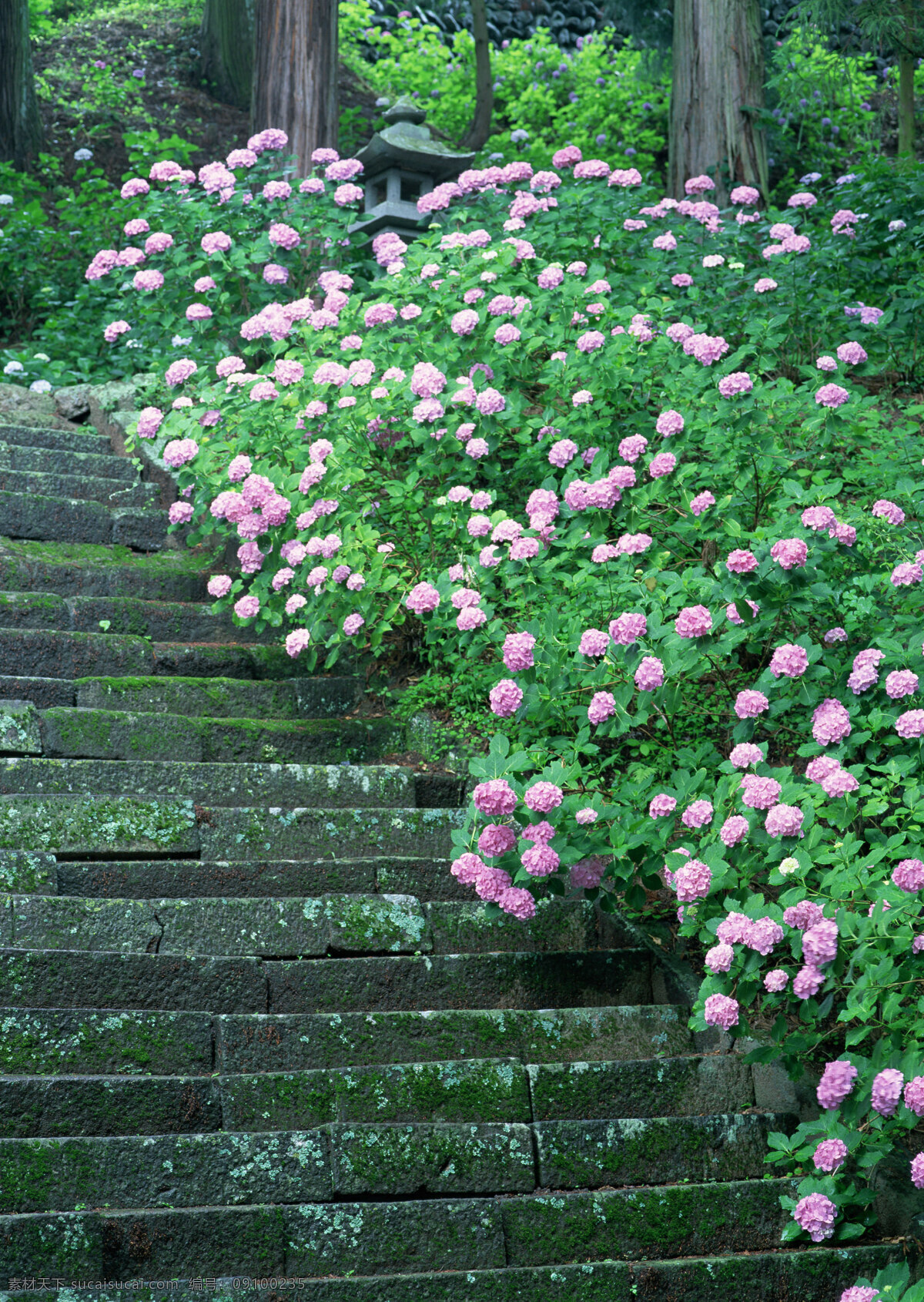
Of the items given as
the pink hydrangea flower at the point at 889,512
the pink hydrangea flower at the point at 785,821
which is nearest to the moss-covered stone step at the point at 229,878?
the pink hydrangea flower at the point at 785,821

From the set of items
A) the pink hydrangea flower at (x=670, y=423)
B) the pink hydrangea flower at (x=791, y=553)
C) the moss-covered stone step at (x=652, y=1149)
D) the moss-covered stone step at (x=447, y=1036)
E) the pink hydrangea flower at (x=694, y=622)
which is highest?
the pink hydrangea flower at (x=670, y=423)

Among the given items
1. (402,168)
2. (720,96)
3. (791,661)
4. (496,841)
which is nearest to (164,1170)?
(496,841)

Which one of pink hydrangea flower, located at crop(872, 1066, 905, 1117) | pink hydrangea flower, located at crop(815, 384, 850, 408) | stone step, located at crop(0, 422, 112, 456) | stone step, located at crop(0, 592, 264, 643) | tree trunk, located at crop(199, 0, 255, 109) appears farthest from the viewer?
tree trunk, located at crop(199, 0, 255, 109)

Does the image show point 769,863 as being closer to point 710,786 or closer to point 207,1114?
point 710,786

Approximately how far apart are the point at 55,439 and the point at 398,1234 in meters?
4.11

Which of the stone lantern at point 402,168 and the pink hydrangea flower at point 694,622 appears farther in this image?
the stone lantern at point 402,168

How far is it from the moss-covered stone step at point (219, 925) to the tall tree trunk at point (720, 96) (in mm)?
5480

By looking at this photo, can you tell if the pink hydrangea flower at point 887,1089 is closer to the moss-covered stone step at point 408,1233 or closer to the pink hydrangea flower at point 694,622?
the moss-covered stone step at point 408,1233

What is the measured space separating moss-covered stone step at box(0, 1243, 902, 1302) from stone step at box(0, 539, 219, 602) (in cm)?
277

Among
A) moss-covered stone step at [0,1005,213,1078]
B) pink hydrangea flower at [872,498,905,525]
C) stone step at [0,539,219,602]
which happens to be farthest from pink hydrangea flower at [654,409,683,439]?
moss-covered stone step at [0,1005,213,1078]

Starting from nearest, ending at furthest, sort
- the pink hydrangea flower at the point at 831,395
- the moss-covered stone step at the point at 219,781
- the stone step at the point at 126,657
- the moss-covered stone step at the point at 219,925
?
the moss-covered stone step at the point at 219,925 → the moss-covered stone step at the point at 219,781 → the pink hydrangea flower at the point at 831,395 → the stone step at the point at 126,657

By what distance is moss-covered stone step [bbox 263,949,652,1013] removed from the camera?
301cm

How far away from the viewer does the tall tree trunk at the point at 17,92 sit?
10344mm

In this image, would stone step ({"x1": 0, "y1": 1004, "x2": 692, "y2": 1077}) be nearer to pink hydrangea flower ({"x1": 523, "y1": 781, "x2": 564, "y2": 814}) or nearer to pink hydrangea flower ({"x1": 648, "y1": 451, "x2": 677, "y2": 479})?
pink hydrangea flower ({"x1": 523, "y1": 781, "x2": 564, "y2": 814})
